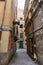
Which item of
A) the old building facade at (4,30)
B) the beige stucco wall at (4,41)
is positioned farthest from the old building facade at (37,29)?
Result: the beige stucco wall at (4,41)

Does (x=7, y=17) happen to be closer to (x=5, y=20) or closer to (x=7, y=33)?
(x=5, y=20)

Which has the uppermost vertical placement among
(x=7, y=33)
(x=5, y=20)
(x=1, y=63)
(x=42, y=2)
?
(x=42, y=2)

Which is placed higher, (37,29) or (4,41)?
(37,29)

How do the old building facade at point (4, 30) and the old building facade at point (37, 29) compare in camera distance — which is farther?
the old building facade at point (4, 30)

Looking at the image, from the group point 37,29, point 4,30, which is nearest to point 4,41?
point 4,30

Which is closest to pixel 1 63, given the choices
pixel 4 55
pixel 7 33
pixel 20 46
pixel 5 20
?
pixel 4 55

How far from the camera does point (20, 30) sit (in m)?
33.7

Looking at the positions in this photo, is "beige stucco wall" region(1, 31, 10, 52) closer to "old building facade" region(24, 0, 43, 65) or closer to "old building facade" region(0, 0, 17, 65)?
"old building facade" region(0, 0, 17, 65)

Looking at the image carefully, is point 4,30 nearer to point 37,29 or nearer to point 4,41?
point 4,41

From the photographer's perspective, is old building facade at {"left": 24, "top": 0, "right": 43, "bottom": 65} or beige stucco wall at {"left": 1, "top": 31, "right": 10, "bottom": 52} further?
beige stucco wall at {"left": 1, "top": 31, "right": 10, "bottom": 52}

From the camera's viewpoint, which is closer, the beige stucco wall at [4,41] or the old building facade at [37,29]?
the old building facade at [37,29]

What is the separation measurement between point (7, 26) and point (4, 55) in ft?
5.84

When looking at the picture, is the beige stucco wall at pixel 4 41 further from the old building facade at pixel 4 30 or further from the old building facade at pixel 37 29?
the old building facade at pixel 37 29

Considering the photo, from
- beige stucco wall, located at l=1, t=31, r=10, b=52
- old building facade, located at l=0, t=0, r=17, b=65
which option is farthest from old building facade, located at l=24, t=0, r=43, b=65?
beige stucco wall, located at l=1, t=31, r=10, b=52
